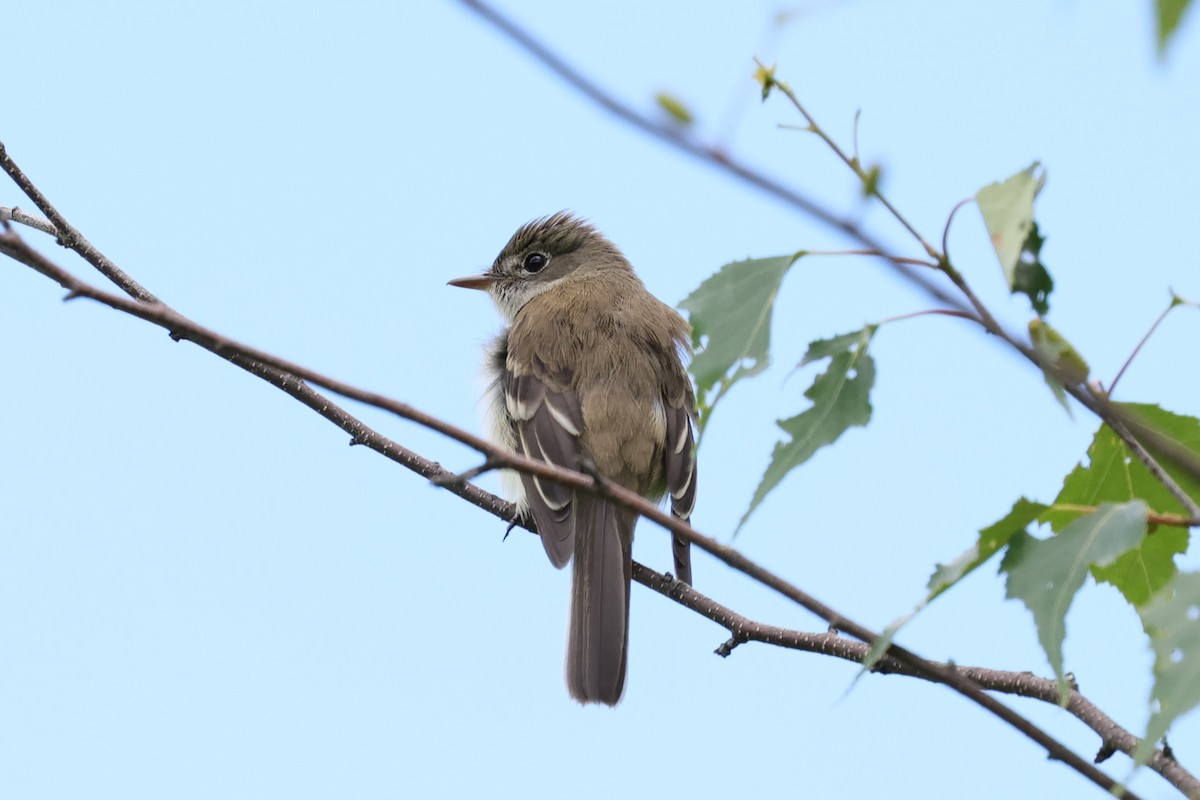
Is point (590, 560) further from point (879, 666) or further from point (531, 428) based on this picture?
point (879, 666)

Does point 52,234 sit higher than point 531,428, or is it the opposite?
point 531,428

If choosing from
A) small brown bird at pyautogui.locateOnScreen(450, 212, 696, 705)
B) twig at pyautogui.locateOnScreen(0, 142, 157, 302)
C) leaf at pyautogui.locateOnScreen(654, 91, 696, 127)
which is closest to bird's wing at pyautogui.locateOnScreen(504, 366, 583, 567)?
small brown bird at pyautogui.locateOnScreen(450, 212, 696, 705)

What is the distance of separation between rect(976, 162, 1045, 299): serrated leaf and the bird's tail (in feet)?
9.64

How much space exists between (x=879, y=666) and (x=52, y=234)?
8.10 ft

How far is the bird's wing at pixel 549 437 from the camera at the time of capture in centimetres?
492

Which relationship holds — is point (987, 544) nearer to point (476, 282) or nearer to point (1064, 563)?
point (1064, 563)

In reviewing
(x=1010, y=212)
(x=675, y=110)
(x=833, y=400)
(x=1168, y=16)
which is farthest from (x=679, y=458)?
(x=1168, y=16)

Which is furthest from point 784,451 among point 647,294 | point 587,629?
point 647,294

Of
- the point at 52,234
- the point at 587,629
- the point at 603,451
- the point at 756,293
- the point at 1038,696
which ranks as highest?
the point at 603,451

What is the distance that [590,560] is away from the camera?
4.84 meters

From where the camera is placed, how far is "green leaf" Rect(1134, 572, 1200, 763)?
1.57m

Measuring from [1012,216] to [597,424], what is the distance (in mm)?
3535

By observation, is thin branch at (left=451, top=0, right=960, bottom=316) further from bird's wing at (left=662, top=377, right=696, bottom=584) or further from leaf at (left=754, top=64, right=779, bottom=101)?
bird's wing at (left=662, top=377, right=696, bottom=584)

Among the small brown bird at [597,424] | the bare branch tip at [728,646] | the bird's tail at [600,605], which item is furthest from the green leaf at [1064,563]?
the bird's tail at [600,605]
